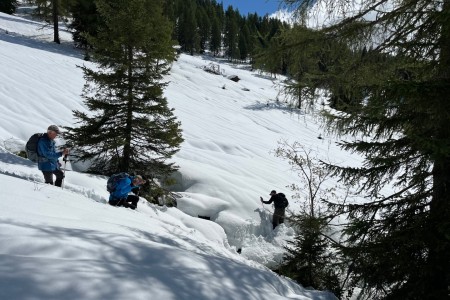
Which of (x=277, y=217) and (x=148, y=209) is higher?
(x=148, y=209)

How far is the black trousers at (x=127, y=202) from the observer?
8781 mm

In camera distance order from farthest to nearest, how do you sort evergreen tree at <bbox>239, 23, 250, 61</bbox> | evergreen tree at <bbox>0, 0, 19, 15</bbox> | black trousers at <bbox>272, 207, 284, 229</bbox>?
evergreen tree at <bbox>239, 23, 250, 61</bbox>
evergreen tree at <bbox>0, 0, 19, 15</bbox>
black trousers at <bbox>272, 207, 284, 229</bbox>

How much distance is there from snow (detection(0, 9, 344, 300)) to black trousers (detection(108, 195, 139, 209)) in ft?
1.36

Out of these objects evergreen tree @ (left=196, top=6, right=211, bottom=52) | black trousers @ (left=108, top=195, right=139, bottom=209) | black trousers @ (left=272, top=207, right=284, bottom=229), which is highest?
evergreen tree @ (left=196, top=6, right=211, bottom=52)

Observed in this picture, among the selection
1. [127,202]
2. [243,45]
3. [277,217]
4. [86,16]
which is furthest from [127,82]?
[243,45]

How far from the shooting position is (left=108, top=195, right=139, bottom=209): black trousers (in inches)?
346

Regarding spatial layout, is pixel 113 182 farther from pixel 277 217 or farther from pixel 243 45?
pixel 243 45

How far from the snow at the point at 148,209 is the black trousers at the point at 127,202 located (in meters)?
0.41

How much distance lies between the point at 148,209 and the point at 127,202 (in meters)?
1.18

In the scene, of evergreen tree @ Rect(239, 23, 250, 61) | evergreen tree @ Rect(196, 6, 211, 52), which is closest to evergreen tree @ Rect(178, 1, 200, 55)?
evergreen tree @ Rect(196, 6, 211, 52)

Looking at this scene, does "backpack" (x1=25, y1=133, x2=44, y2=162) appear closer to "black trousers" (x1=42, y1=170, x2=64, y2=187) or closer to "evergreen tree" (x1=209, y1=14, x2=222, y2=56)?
"black trousers" (x1=42, y1=170, x2=64, y2=187)

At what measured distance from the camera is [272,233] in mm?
13820

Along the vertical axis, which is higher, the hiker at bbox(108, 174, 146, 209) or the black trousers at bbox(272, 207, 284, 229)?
the hiker at bbox(108, 174, 146, 209)

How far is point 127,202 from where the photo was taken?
901cm
